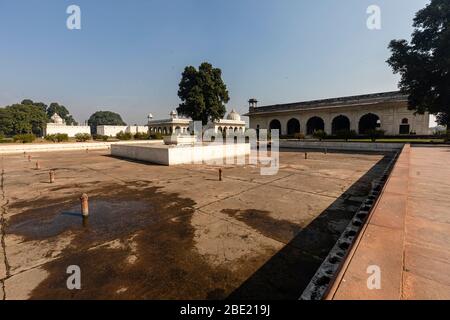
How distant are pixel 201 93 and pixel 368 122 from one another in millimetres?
26244

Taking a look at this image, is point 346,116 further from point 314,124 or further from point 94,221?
point 94,221

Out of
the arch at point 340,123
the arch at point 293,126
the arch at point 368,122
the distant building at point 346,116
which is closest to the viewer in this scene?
the distant building at point 346,116

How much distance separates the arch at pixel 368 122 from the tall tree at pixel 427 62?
7.70m

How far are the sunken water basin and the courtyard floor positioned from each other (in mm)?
5733

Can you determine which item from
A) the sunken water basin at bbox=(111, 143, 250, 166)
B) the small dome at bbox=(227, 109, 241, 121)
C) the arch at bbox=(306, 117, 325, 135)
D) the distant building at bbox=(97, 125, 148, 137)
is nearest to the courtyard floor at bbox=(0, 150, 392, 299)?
the sunken water basin at bbox=(111, 143, 250, 166)

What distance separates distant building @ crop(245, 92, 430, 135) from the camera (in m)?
29.9

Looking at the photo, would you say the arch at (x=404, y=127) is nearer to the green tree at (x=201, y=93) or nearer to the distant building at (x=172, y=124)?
the green tree at (x=201, y=93)

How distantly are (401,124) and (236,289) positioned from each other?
36.3 m

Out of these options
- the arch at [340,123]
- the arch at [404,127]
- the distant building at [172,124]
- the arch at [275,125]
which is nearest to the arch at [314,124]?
the arch at [340,123]

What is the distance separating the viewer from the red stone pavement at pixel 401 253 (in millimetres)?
2223

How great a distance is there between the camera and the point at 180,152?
14.7 meters

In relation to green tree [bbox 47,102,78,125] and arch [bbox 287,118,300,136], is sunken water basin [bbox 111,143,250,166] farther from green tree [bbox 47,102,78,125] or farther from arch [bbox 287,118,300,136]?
green tree [bbox 47,102,78,125]

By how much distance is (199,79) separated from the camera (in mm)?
38438
